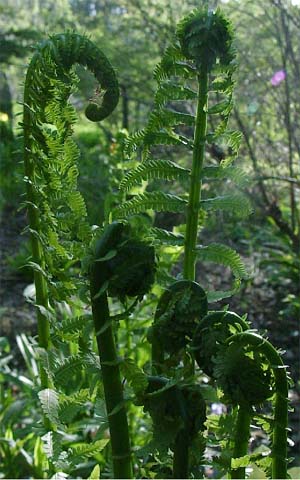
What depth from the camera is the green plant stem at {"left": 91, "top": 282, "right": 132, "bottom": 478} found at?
2.04 ft

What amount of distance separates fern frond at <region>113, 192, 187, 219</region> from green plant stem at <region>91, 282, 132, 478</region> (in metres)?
0.20

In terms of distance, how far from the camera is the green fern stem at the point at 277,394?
606 millimetres

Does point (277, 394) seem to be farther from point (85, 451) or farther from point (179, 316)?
point (85, 451)

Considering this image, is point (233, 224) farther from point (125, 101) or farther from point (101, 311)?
point (101, 311)

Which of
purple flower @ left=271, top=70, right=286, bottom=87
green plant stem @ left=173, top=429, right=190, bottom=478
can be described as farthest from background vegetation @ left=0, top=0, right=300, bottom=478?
green plant stem @ left=173, top=429, right=190, bottom=478

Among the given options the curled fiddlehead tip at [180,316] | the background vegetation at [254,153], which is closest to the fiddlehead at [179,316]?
the curled fiddlehead tip at [180,316]

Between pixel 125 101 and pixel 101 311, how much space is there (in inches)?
209

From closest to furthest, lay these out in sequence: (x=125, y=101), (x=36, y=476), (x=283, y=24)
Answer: (x=36, y=476) → (x=283, y=24) → (x=125, y=101)

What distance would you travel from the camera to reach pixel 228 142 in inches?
33.8

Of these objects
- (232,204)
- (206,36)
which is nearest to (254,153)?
(232,204)

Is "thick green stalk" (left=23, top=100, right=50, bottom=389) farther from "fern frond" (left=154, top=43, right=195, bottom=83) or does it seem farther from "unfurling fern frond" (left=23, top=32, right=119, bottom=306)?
"fern frond" (left=154, top=43, right=195, bottom=83)

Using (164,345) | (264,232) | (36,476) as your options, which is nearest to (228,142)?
(164,345)

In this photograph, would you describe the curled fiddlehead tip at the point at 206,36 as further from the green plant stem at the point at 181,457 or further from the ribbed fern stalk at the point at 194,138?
the green plant stem at the point at 181,457

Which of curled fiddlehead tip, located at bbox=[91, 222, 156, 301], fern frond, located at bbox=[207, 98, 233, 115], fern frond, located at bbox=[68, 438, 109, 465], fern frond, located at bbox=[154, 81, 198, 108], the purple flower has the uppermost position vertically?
the purple flower
